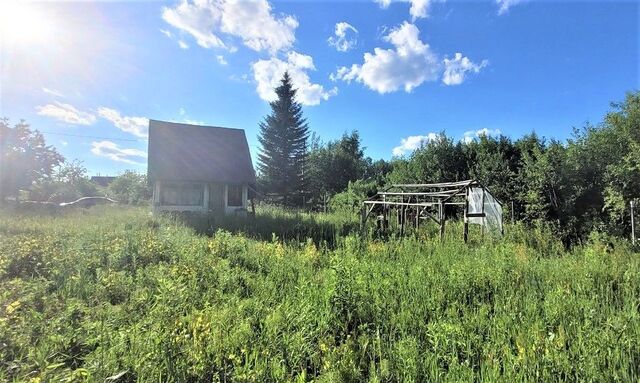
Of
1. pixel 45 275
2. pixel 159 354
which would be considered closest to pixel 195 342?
pixel 159 354

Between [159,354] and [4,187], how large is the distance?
99.3 ft

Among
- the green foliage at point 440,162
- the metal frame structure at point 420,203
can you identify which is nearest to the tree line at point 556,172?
the green foliage at point 440,162

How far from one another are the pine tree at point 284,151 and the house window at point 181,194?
33.8 ft

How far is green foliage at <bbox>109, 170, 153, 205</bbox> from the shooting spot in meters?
39.5

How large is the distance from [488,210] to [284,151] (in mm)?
21458

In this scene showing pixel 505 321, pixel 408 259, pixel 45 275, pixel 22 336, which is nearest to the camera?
pixel 22 336

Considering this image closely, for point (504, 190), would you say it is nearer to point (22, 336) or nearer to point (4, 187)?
point (22, 336)

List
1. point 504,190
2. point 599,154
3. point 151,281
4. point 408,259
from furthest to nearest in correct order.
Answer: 1. point 504,190
2. point 599,154
3. point 408,259
4. point 151,281

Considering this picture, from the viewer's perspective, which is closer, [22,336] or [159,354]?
[159,354]

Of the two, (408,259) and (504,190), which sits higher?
(504,190)

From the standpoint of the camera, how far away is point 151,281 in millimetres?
5086

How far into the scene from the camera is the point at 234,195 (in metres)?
22.2

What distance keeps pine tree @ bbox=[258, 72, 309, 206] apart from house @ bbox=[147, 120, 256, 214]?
25.6ft

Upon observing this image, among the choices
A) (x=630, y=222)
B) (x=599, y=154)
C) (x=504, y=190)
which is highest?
(x=599, y=154)
